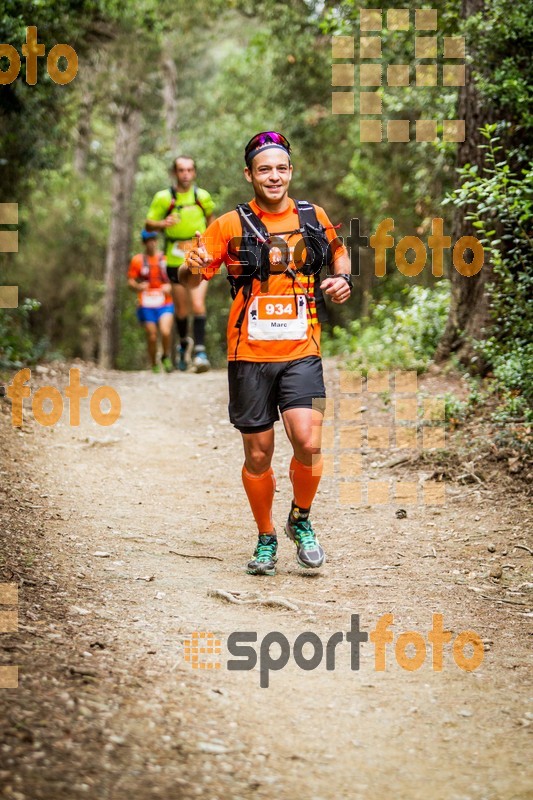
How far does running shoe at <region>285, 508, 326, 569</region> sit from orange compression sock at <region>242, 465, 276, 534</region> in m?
0.17

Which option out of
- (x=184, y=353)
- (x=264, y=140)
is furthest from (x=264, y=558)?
(x=184, y=353)

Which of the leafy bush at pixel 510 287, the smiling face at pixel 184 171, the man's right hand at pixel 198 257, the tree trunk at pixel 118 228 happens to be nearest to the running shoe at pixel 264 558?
the man's right hand at pixel 198 257

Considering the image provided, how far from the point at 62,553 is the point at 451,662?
242cm

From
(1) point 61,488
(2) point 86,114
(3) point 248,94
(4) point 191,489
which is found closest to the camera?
(1) point 61,488

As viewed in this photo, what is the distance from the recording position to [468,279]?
29.5 ft

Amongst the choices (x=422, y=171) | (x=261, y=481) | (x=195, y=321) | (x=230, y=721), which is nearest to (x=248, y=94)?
(x=422, y=171)

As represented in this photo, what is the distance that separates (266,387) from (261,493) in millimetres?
651

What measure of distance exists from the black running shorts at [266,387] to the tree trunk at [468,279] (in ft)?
11.9

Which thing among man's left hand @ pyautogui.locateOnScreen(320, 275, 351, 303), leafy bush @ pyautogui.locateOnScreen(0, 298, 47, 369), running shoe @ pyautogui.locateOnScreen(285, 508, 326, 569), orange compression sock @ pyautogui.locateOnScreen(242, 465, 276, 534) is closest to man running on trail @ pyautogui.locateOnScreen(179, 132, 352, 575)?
Answer: man's left hand @ pyautogui.locateOnScreen(320, 275, 351, 303)

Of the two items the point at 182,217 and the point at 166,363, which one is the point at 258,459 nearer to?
the point at 182,217

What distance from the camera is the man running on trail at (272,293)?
4.93 m

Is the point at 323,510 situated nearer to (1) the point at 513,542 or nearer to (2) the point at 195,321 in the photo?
(1) the point at 513,542

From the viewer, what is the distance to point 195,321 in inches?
450

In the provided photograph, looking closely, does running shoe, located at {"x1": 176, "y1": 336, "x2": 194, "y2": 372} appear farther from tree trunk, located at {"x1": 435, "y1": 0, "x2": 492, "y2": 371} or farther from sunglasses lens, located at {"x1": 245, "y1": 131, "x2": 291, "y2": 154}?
sunglasses lens, located at {"x1": 245, "y1": 131, "x2": 291, "y2": 154}
